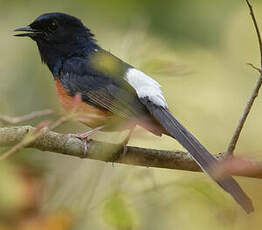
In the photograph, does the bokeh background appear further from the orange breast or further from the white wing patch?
the white wing patch

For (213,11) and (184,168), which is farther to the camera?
(213,11)

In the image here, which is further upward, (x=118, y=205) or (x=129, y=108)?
(x=118, y=205)

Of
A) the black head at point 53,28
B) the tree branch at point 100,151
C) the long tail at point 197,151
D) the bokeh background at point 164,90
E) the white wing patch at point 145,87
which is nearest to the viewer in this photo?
the bokeh background at point 164,90

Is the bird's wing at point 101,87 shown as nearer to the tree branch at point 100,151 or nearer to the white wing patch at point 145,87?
the white wing patch at point 145,87

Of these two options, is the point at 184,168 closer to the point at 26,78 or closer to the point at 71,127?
the point at 71,127

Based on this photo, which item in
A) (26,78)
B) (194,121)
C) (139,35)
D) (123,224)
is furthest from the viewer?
(26,78)

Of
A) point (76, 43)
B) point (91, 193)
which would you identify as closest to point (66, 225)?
point (91, 193)

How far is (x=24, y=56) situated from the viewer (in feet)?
23.0

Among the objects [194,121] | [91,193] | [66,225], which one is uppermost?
[91,193]

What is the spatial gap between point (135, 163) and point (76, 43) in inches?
64.9

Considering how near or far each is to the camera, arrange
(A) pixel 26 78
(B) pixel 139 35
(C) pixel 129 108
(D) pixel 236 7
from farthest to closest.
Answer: (D) pixel 236 7 → (A) pixel 26 78 → (C) pixel 129 108 → (B) pixel 139 35

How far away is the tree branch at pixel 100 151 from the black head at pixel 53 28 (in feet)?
4.85

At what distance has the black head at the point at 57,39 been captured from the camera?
16.3 ft

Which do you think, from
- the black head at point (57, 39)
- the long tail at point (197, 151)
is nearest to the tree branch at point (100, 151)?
the long tail at point (197, 151)
